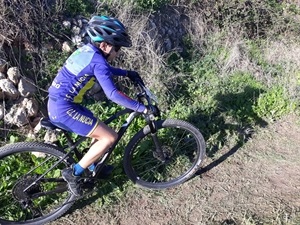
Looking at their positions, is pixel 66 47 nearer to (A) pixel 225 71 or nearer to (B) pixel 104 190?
(B) pixel 104 190

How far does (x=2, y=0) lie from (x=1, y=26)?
346 mm

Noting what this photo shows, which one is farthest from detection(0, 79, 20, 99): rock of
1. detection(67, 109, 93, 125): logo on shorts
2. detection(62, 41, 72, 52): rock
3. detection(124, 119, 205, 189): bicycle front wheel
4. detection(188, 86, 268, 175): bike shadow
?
detection(188, 86, 268, 175): bike shadow

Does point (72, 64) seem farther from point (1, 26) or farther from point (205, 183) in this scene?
point (205, 183)

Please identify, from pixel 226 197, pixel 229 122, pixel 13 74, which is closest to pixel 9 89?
pixel 13 74

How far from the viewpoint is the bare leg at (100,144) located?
3773 mm

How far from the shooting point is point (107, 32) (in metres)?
3.50

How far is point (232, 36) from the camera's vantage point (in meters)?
6.80

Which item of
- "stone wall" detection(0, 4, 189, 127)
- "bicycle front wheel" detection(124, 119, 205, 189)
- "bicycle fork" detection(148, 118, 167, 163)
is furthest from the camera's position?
"stone wall" detection(0, 4, 189, 127)

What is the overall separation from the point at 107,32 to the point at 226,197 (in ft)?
8.04

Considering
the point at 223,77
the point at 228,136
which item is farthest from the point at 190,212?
the point at 223,77

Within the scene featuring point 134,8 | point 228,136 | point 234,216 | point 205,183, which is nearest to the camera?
point 234,216

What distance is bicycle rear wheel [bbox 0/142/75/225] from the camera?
380cm

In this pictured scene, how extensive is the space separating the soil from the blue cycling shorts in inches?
42.4

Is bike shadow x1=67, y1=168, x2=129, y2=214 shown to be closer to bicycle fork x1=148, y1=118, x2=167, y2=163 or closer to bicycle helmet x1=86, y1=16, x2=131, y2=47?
bicycle fork x1=148, y1=118, x2=167, y2=163
